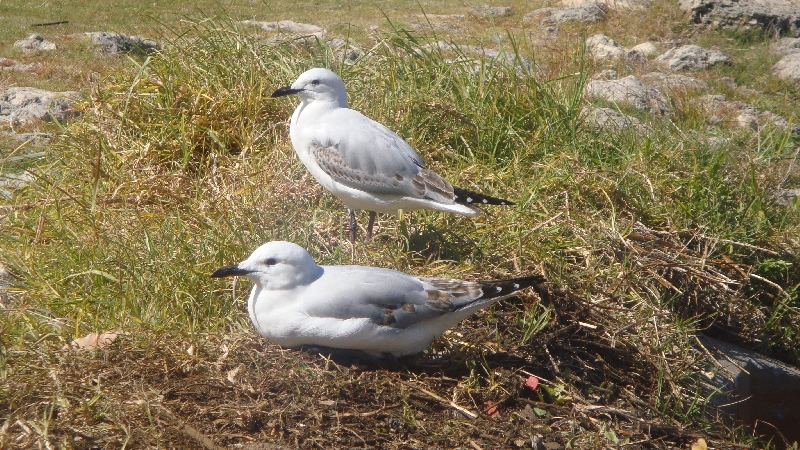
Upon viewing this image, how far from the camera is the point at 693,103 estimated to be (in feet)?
25.3

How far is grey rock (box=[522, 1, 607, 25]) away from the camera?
1061cm

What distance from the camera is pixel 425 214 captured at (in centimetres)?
484

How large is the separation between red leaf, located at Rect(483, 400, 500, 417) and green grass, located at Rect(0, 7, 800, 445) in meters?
0.09

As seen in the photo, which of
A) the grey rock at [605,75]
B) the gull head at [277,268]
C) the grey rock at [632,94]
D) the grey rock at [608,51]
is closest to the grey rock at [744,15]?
the grey rock at [608,51]

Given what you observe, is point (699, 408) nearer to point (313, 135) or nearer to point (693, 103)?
point (313, 135)

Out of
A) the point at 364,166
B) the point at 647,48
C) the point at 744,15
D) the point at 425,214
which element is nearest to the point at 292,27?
the point at 647,48

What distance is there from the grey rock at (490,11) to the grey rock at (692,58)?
2.44 metres

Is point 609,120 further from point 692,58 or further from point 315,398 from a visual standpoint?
point 692,58

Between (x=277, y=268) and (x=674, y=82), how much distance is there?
6.28 metres

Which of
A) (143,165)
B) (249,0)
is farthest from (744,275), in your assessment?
(249,0)

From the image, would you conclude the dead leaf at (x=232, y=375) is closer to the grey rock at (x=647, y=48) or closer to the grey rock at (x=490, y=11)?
the grey rock at (x=647, y=48)

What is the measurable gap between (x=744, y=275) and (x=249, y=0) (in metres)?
7.97

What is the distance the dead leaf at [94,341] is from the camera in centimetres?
334

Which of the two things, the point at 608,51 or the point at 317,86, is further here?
the point at 608,51
